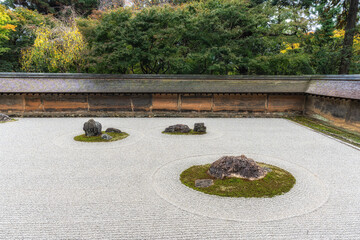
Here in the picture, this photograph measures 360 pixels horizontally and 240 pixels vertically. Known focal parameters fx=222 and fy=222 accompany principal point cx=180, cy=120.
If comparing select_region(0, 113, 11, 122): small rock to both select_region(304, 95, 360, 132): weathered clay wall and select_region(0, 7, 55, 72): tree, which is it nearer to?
select_region(0, 7, 55, 72): tree

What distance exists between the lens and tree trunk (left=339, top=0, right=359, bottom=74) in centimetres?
→ 1802

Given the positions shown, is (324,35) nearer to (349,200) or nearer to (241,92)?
(241,92)

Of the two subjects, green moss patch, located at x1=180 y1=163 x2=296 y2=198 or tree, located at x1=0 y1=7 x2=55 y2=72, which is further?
tree, located at x1=0 y1=7 x2=55 y2=72

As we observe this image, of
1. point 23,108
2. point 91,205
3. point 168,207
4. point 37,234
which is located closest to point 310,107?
point 168,207

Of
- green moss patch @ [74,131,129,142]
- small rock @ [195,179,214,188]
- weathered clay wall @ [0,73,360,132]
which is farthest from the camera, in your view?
weathered clay wall @ [0,73,360,132]

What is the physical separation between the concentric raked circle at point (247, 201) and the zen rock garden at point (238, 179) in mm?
196

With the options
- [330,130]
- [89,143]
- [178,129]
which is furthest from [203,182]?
[330,130]

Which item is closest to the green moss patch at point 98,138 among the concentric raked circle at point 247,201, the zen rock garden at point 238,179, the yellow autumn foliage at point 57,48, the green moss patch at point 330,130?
the concentric raked circle at point 247,201

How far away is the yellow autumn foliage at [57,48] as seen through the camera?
16.9m

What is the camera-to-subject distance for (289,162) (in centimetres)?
769

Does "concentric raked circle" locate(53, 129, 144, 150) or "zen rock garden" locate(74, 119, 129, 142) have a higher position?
"zen rock garden" locate(74, 119, 129, 142)

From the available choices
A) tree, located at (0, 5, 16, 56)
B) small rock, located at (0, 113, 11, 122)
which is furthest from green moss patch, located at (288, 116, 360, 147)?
tree, located at (0, 5, 16, 56)

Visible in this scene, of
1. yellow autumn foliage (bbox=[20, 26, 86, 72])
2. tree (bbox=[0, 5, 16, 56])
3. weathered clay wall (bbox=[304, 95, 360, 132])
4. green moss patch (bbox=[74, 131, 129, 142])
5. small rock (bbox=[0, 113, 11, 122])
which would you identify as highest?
tree (bbox=[0, 5, 16, 56])

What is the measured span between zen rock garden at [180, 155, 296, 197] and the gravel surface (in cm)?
25
